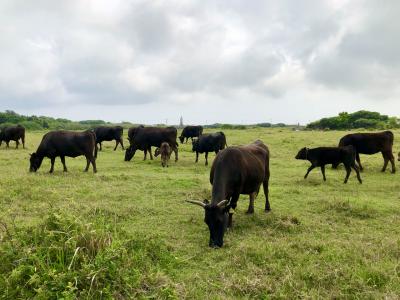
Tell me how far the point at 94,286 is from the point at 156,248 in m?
1.77

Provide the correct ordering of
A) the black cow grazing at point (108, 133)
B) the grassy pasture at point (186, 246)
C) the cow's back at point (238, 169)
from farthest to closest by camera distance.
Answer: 1. the black cow grazing at point (108, 133)
2. the cow's back at point (238, 169)
3. the grassy pasture at point (186, 246)

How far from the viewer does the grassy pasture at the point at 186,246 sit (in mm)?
5262

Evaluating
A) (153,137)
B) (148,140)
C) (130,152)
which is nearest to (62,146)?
(130,152)

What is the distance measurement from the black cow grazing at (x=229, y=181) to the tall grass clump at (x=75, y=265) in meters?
1.09

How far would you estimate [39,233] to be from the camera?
20.0ft

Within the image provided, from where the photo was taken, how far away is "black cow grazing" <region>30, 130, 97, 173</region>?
1569 centimetres

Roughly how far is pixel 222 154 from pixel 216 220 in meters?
1.93

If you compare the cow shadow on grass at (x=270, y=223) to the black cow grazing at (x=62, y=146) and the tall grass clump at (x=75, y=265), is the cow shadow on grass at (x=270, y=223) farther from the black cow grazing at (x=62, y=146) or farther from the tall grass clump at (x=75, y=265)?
the black cow grazing at (x=62, y=146)

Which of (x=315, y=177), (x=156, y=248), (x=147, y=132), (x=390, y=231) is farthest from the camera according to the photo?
(x=147, y=132)

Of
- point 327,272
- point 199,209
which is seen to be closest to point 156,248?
point 327,272

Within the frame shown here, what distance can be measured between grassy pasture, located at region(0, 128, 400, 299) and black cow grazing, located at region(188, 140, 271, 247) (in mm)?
411

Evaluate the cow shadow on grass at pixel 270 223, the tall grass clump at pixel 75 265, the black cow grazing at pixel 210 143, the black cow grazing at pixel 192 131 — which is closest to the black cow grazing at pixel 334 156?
the black cow grazing at pixel 210 143

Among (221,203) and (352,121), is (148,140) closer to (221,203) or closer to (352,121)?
(221,203)

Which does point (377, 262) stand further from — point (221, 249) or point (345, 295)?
point (221, 249)
